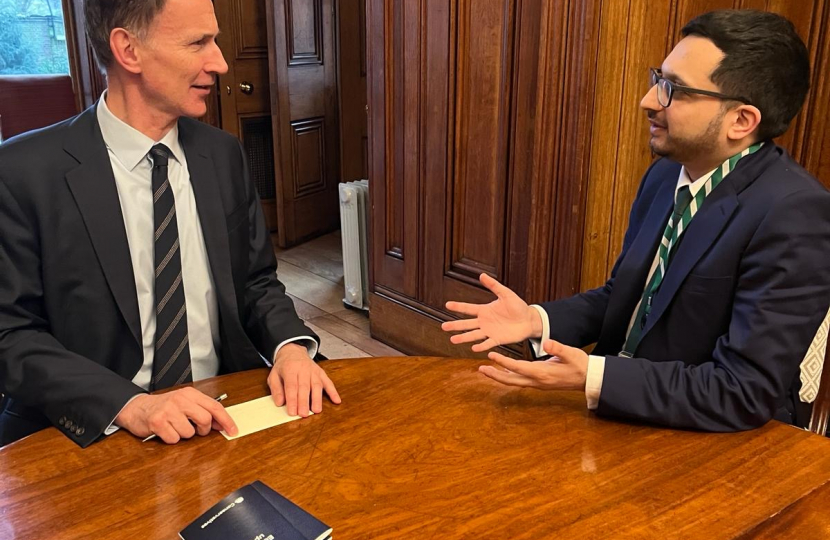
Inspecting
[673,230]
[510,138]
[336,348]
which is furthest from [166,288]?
[336,348]

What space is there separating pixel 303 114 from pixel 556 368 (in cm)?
403

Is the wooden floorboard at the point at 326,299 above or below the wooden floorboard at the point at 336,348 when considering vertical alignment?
below

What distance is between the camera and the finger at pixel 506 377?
4.19 feet

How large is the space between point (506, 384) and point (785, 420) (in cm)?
51

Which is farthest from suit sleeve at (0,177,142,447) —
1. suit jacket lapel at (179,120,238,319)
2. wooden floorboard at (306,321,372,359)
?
wooden floorboard at (306,321,372,359)

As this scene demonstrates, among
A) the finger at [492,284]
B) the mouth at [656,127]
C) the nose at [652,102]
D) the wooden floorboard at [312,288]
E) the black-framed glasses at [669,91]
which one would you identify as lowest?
the wooden floorboard at [312,288]

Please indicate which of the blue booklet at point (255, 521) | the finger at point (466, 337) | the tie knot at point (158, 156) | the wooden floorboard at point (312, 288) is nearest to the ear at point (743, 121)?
the finger at point (466, 337)

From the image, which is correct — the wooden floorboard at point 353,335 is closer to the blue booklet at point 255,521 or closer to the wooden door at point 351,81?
the wooden door at point 351,81

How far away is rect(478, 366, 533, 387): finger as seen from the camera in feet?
4.19

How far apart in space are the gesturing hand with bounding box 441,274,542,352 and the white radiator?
239cm

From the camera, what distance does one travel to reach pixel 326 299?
415 cm

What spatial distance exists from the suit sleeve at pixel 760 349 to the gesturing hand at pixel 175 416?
2.00 feet

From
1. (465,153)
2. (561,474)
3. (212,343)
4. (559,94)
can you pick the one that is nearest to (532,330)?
(561,474)

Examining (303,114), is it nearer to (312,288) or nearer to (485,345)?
(312,288)
